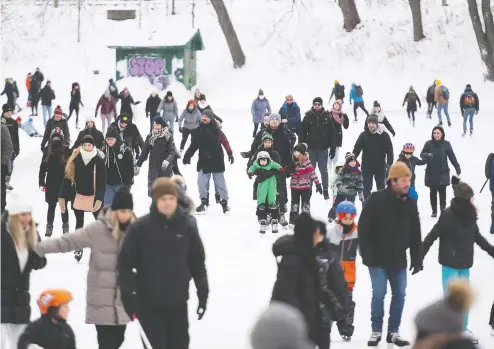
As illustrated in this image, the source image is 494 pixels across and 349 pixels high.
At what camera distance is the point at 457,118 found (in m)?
28.0

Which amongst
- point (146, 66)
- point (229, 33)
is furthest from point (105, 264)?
point (146, 66)

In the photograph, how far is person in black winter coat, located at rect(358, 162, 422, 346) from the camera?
26.4 feet

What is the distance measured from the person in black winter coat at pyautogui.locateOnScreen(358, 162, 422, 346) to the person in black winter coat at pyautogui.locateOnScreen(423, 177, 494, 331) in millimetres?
512

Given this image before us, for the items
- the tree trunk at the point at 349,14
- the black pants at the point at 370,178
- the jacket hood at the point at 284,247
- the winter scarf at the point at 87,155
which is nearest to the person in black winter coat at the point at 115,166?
the winter scarf at the point at 87,155

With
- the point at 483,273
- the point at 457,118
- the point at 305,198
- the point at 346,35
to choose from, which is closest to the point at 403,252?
the point at 483,273

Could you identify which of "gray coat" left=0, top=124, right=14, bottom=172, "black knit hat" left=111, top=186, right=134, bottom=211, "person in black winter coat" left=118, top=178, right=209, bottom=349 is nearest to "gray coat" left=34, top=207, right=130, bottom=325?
"black knit hat" left=111, top=186, right=134, bottom=211

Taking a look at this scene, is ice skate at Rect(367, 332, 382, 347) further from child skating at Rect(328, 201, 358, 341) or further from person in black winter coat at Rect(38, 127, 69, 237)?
person in black winter coat at Rect(38, 127, 69, 237)

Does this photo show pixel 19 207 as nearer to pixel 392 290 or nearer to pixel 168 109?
Answer: pixel 392 290

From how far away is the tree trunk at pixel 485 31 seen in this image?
3086 cm

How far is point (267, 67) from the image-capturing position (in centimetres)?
3831

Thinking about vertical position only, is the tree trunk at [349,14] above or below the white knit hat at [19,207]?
above

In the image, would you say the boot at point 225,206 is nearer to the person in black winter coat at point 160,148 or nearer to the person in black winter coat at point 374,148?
the person in black winter coat at point 160,148

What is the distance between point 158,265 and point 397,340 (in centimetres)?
283

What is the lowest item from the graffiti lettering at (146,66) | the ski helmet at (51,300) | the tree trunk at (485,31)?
the ski helmet at (51,300)
